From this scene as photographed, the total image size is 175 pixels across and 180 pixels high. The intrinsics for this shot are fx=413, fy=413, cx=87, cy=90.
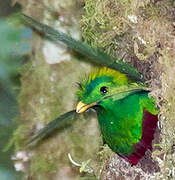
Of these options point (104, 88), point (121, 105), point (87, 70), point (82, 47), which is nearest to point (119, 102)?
point (121, 105)

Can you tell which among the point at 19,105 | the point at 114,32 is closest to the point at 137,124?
the point at 114,32

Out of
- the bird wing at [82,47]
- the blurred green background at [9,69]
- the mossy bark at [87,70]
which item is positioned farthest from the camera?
the blurred green background at [9,69]

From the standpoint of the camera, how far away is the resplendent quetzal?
2.23 m

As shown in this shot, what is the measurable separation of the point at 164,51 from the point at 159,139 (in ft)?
1.68

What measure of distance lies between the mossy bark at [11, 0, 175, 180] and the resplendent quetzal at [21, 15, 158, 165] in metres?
0.08

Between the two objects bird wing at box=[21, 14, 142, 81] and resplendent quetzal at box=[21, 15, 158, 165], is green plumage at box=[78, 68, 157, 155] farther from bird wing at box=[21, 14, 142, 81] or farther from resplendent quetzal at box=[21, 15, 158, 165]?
bird wing at box=[21, 14, 142, 81]

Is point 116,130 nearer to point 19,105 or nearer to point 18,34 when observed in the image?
point 19,105

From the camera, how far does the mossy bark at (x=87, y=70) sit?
7.70 feet

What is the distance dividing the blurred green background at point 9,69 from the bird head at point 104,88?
1280 millimetres

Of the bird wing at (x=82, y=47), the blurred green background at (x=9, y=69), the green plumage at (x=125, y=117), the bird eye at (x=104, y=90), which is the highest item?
the bird wing at (x=82, y=47)

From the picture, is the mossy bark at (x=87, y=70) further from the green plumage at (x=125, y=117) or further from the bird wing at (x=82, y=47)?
the bird wing at (x=82, y=47)

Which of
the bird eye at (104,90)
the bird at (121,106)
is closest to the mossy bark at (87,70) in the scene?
the bird at (121,106)

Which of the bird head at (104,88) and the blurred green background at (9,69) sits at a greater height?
the bird head at (104,88)

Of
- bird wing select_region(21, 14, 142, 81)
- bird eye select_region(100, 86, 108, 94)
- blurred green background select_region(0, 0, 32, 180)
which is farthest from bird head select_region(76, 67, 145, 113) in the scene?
blurred green background select_region(0, 0, 32, 180)
